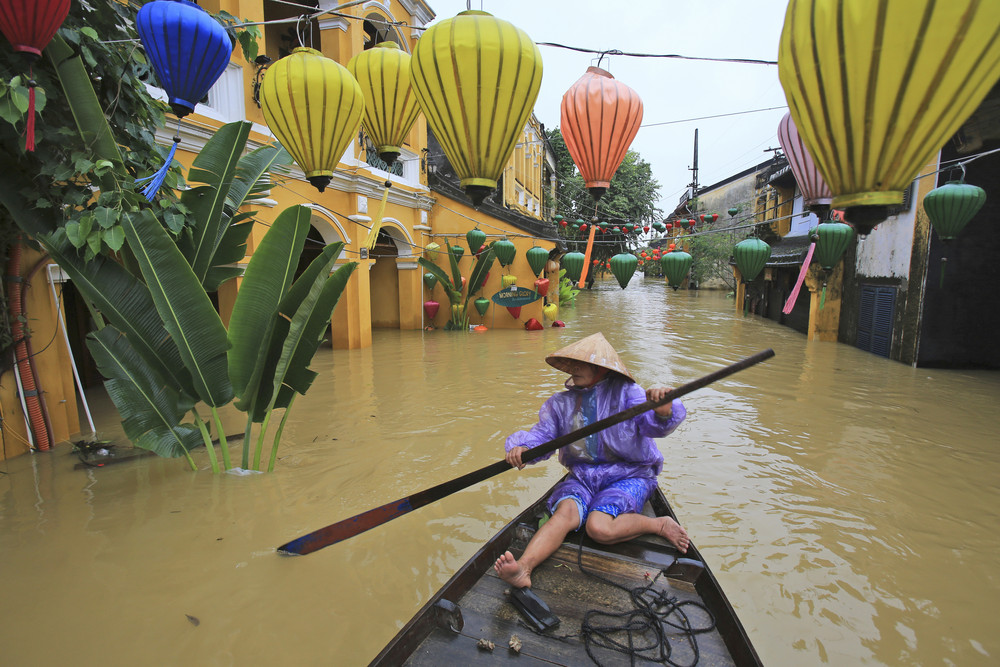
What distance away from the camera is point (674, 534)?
2727mm

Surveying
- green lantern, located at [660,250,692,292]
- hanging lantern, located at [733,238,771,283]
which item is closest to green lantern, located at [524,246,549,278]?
green lantern, located at [660,250,692,292]

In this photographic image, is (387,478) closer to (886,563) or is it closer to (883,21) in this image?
(886,563)

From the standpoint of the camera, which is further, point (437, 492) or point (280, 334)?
point (280, 334)

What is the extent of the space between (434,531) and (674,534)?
1.87m

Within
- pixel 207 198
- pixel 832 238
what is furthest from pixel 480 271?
pixel 207 198

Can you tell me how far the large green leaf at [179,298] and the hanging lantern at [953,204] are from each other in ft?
22.8

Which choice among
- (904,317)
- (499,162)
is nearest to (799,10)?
(499,162)

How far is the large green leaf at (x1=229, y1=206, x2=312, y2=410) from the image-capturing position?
4.00 metres

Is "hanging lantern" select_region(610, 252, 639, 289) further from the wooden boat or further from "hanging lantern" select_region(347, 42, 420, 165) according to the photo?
the wooden boat

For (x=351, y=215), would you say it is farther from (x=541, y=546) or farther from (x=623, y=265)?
(x=541, y=546)

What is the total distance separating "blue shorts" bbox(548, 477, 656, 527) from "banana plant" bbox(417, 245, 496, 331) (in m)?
10.2

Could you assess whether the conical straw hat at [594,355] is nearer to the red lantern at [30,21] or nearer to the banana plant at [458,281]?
the red lantern at [30,21]

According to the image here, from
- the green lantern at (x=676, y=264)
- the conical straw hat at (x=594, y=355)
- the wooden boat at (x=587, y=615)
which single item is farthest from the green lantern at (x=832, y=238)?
the wooden boat at (x=587, y=615)

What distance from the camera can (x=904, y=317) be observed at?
33.1ft
